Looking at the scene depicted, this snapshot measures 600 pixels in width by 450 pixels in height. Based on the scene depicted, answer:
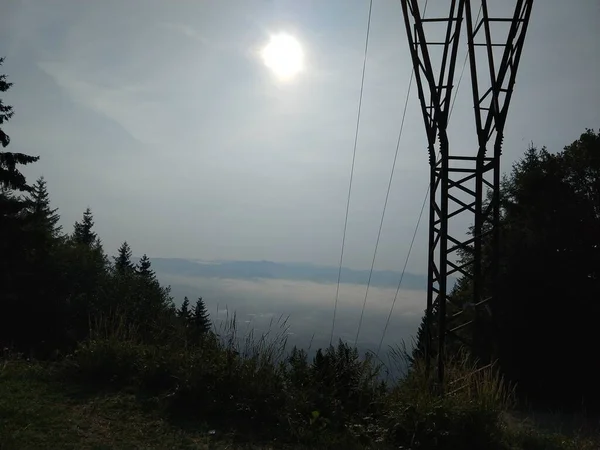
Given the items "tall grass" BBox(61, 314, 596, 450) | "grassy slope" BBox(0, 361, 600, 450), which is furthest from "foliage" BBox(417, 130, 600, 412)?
"grassy slope" BBox(0, 361, 600, 450)

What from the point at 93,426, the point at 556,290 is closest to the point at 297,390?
the point at 93,426

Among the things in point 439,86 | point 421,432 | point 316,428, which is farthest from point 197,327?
point 439,86

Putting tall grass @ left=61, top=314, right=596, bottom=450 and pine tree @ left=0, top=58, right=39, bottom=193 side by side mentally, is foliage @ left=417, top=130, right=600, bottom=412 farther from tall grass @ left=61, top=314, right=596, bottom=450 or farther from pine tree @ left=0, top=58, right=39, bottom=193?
pine tree @ left=0, top=58, right=39, bottom=193

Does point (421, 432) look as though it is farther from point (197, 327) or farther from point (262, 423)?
point (197, 327)

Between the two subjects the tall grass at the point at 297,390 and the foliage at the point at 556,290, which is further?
the foliage at the point at 556,290

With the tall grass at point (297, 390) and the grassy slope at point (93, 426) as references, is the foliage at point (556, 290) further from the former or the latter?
the grassy slope at point (93, 426)

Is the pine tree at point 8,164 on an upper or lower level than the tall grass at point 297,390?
upper

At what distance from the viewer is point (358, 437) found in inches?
206

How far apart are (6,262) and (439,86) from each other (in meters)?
26.8

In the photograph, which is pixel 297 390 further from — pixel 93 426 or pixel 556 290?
pixel 556 290

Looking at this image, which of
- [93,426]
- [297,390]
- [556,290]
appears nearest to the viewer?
[93,426]

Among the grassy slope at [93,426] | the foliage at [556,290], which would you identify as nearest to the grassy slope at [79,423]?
the grassy slope at [93,426]

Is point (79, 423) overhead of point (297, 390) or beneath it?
beneath

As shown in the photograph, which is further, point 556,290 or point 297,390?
point 556,290
